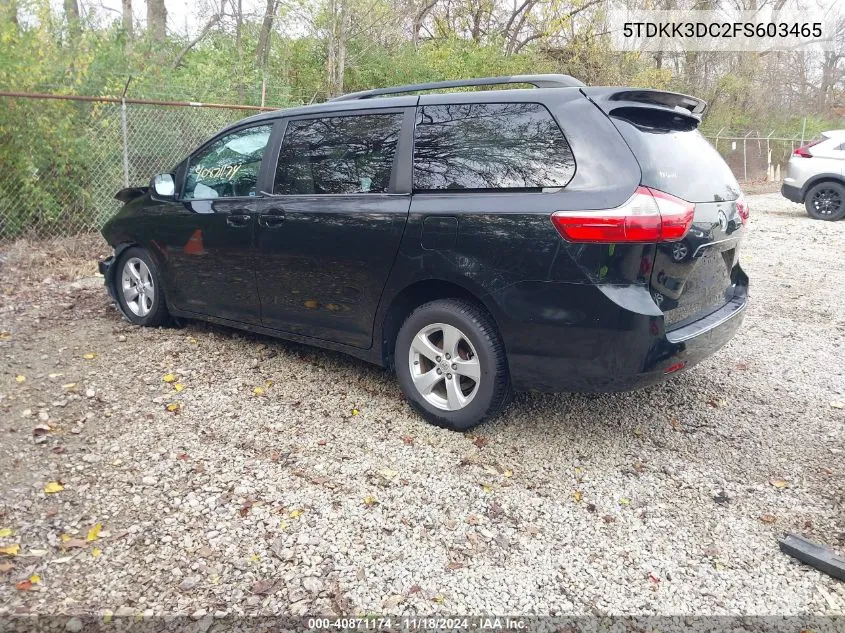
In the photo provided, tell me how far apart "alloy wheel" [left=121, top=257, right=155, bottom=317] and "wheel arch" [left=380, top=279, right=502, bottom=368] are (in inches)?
92.1

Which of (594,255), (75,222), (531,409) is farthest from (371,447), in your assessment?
(75,222)

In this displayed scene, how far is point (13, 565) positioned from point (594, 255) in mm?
2695

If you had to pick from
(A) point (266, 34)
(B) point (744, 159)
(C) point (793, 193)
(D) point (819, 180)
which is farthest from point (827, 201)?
(A) point (266, 34)

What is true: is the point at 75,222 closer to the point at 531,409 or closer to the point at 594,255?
the point at 531,409

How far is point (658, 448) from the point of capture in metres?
3.59

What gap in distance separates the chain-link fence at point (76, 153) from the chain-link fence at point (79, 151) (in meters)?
0.01

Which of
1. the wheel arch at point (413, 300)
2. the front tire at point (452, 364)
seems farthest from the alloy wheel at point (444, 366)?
the wheel arch at point (413, 300)

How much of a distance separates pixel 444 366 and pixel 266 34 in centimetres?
1182

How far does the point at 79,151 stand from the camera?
26.7 feet

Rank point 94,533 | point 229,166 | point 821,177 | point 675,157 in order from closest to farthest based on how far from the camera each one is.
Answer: point 94,533 < point 675,157 < point 229,166 < point 821,177

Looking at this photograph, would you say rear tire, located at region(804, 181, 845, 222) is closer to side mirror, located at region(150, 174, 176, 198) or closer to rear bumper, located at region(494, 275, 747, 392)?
rear bumper, located at region(494, 275, 747, 392)

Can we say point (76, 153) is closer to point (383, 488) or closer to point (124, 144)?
point (124, 144)

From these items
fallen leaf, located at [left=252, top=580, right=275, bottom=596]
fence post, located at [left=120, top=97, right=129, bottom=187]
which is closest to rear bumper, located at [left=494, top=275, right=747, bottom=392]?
fallen leaf, located at [left=252, top=580, right=275, bottom=596]

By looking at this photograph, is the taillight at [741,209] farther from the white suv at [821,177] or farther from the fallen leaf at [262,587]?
the white suv at [821,177]
